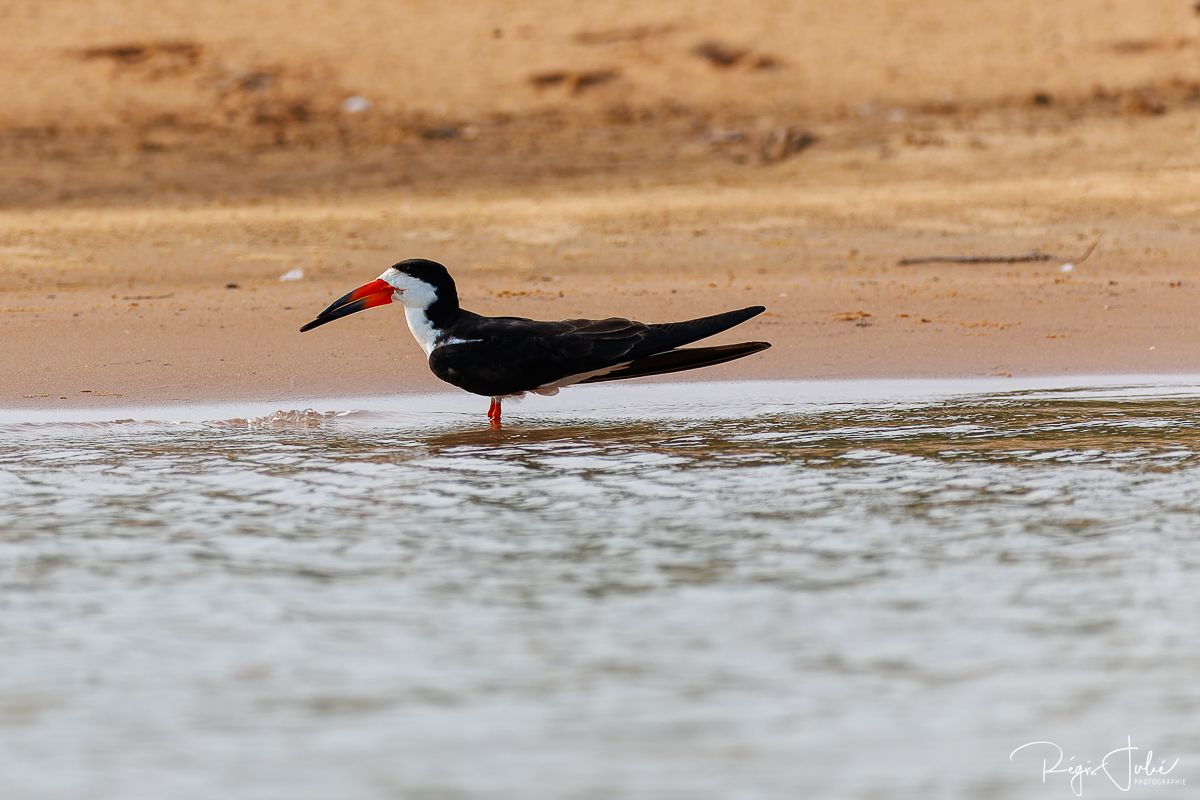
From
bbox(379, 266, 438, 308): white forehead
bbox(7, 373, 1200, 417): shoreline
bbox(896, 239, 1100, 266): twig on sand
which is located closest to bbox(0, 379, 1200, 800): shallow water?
bbox(7, 373, 1200, 417): shoreline

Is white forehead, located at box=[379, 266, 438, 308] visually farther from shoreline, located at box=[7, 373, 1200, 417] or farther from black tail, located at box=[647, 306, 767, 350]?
black tail, located at box=[647, 306, 767, 350]

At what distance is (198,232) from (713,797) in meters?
9.85

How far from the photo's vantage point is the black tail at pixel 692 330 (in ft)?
24.6

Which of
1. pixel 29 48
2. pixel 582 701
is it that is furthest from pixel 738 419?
pixel 29 48

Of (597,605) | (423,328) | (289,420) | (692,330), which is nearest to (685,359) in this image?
(692,330)

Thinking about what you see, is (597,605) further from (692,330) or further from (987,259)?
(987,259)

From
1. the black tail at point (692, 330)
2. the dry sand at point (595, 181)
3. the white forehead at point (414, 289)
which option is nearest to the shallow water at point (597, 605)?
the black tail at point (692, 330)

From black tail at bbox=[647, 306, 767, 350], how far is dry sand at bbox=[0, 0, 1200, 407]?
4.57 ft

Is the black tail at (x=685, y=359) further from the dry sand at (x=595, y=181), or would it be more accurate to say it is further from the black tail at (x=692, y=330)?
the dry sand at (x=595, y=181)

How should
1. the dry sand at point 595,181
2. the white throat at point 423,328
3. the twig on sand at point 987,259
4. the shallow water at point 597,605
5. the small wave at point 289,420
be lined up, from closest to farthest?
1. the shallow water at point 597,605
2. the small wave at point 289,420
3. the white throat at point 423,328
4. the dry sand at point 595,181
5. the twig on sand at point 987,259

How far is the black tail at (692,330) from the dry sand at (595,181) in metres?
1.39

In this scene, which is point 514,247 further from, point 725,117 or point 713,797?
point 713,797

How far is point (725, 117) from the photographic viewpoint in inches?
640

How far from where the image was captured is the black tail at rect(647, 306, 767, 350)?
7.50m
